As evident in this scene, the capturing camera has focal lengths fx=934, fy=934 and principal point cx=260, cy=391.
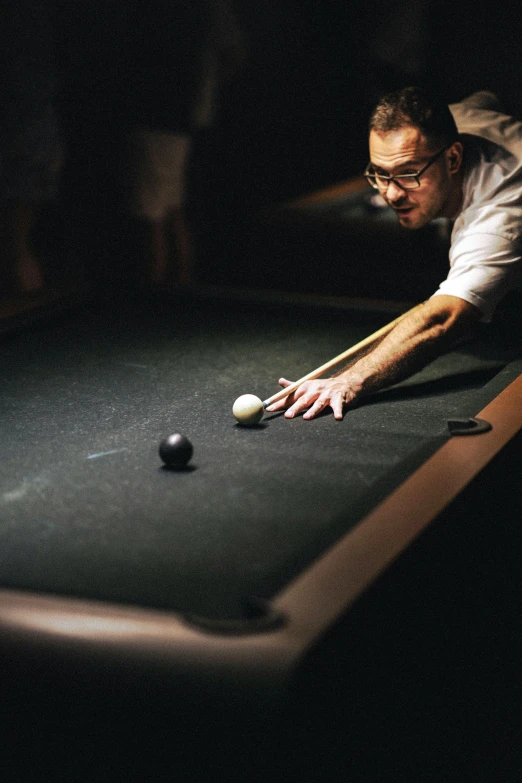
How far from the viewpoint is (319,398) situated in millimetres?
2312

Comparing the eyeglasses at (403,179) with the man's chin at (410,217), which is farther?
the man's chin at (410,217)

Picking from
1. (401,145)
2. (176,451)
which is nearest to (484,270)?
(401,145)

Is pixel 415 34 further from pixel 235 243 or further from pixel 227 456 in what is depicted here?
pixel 227 456

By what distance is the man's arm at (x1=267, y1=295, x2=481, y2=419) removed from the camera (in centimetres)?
233

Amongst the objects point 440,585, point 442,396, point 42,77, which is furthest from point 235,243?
point 440,585

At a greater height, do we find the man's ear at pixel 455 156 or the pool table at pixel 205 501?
the man's ear at pixel 455 156

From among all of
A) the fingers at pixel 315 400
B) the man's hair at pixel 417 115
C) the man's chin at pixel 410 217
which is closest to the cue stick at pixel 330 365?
the fingers at pixel 315 400

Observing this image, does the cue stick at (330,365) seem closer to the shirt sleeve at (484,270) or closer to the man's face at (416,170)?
the shirt sleeve at (484,270)

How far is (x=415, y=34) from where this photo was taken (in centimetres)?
560

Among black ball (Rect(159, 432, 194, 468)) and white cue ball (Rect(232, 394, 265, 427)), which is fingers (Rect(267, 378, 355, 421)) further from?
black ball (Rect(159, 432, 194, 468))

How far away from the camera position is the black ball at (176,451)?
74.2 inches

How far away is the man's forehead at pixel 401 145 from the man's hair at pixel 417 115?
1 cm

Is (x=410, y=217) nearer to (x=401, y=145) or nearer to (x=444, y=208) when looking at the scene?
(x=444, y=208)

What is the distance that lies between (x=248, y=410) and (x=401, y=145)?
3.54 ft
